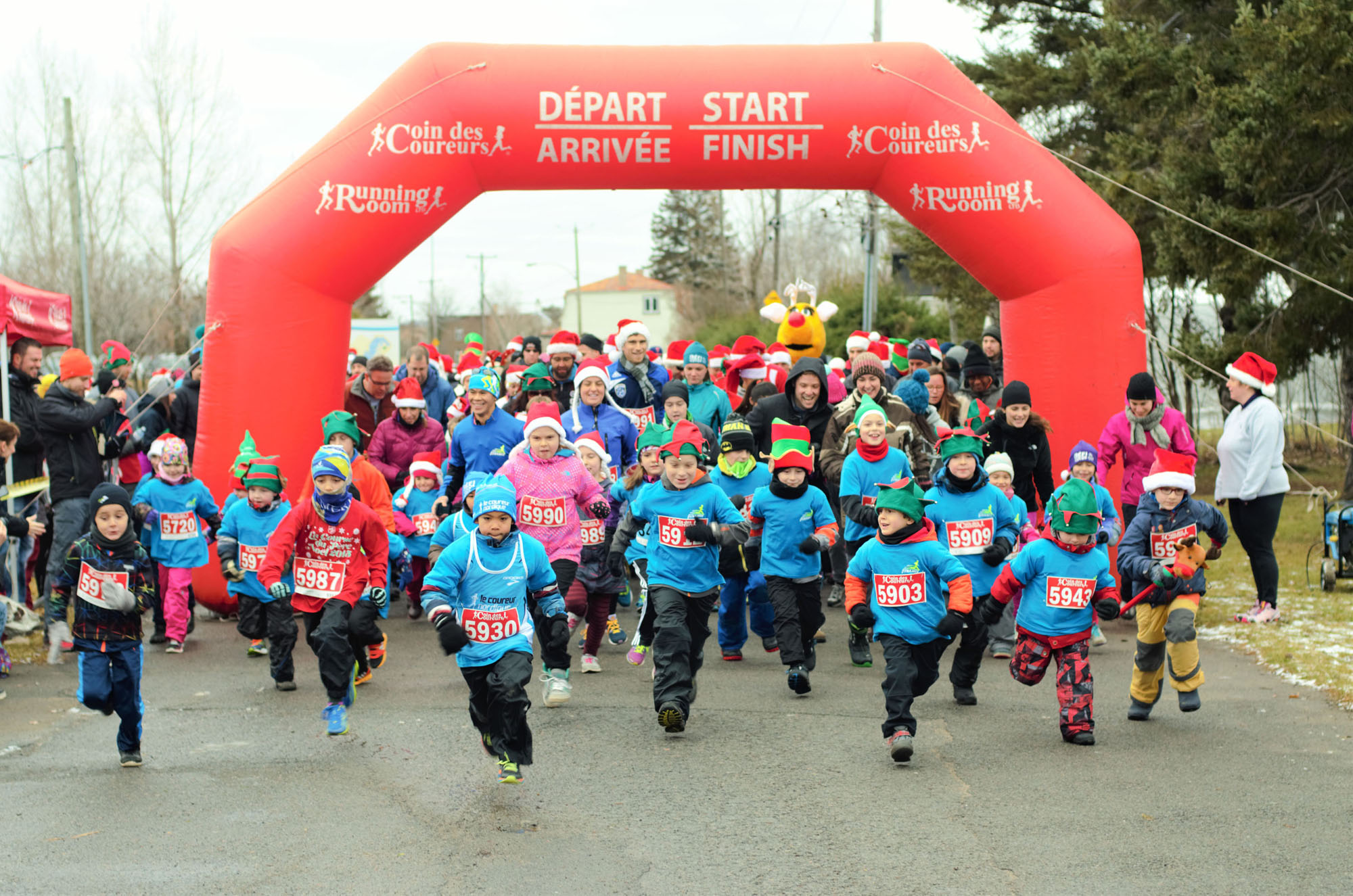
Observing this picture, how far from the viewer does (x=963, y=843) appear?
561 cm

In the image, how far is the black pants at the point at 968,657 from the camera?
322 inches

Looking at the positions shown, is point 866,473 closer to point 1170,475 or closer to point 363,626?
point 1170,475

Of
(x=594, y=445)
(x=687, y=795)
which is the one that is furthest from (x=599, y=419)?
(x=687, y=795)

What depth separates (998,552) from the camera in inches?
326

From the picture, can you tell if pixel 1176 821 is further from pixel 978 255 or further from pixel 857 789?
pixel 978 255

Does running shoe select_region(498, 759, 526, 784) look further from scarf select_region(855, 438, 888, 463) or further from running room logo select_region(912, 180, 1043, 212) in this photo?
running room logo select_region(912, 180, 1043, 212)

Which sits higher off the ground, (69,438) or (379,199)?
(379,199)

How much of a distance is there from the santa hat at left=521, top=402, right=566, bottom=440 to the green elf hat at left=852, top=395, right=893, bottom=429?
6.45 feet

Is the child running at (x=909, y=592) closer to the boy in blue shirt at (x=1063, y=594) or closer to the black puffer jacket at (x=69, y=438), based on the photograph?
the boy in blue shirt at (x=1063, y=594)

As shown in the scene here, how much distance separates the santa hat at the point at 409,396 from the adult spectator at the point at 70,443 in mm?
2280

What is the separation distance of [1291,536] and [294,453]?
10.8 m

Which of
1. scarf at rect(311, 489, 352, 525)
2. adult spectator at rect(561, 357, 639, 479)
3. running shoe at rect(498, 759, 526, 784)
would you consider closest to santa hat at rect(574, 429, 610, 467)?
adult spectator at rect(561, 357, 639, 479)

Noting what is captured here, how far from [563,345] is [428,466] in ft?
5.47

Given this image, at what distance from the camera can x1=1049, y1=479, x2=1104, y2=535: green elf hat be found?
7.38 metres
